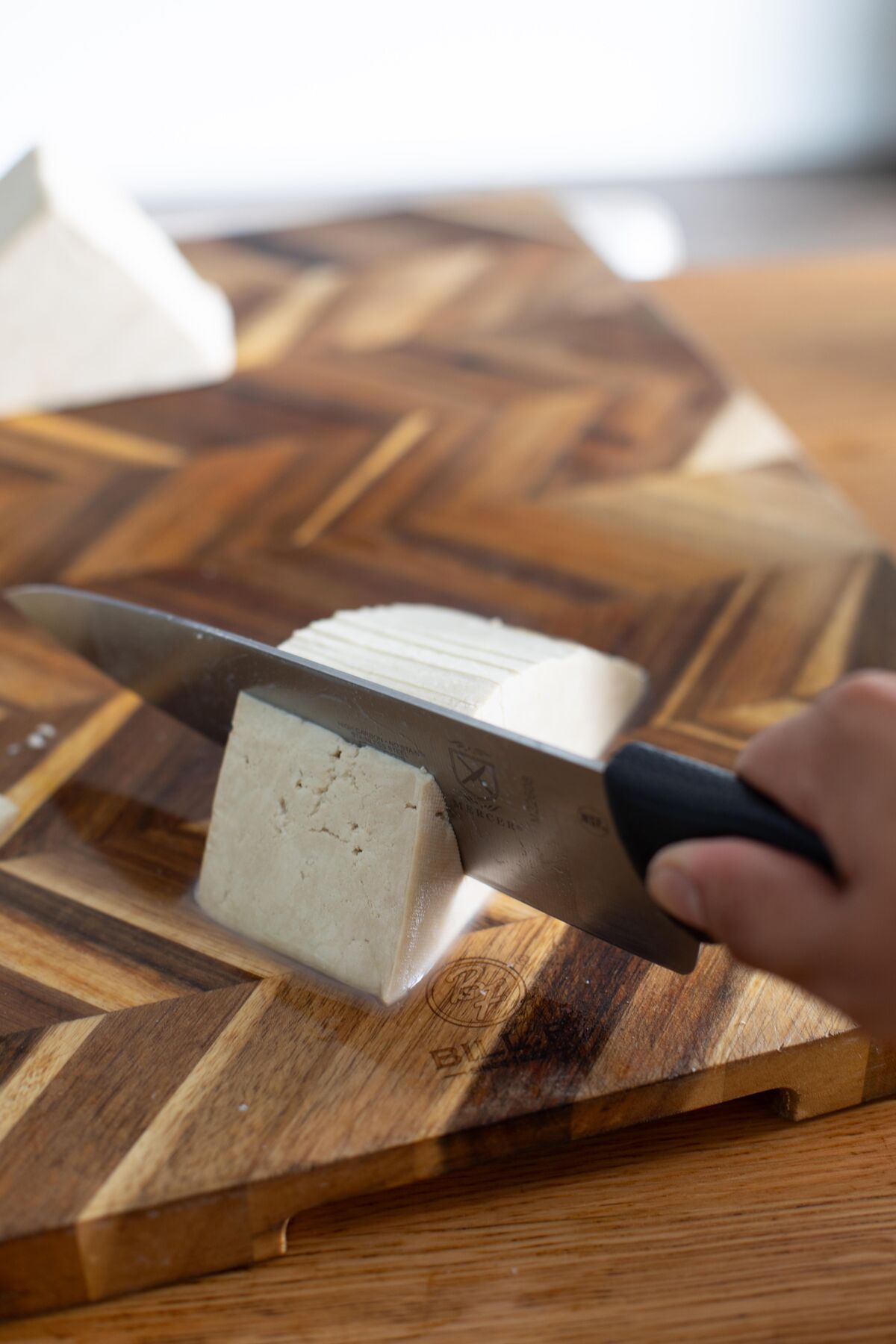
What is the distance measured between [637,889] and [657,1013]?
0.37 ft

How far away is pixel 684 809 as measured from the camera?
32.1 inches

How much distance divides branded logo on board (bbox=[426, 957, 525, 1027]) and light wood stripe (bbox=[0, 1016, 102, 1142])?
25cm

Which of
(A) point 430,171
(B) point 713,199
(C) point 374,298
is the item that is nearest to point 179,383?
(C) point 374,298

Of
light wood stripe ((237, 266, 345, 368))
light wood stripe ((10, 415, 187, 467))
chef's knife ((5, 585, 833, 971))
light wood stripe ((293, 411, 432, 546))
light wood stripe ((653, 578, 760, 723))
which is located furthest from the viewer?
light wood stripe ((237, 266, 345, 368))

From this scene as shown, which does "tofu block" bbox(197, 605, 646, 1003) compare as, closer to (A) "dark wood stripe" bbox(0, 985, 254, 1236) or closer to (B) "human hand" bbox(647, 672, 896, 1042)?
(A) "dark wood stripe" bbox(0, 985, 254, 1236)

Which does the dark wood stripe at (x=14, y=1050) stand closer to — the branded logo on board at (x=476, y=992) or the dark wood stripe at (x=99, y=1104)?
the dark wood stripe at (x=99, y=1104)

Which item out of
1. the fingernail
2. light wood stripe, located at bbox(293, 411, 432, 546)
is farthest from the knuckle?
light wood stripe, located at bbox(293, 411, 432, 546)

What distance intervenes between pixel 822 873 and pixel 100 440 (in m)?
1.22

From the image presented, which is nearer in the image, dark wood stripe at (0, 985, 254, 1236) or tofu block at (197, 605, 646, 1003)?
dark wood stripe at (0, 985, 254, 1236)

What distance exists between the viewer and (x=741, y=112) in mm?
4152

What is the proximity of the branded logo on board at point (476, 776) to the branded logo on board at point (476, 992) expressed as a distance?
141 mm

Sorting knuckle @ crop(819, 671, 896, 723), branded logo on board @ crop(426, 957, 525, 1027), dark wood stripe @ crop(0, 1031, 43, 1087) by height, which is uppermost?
knuckle @ crop(819, 671, 896, 723)

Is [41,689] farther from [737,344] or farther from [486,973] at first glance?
[737,344]

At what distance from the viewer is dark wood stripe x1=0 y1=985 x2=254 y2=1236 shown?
840 mm
